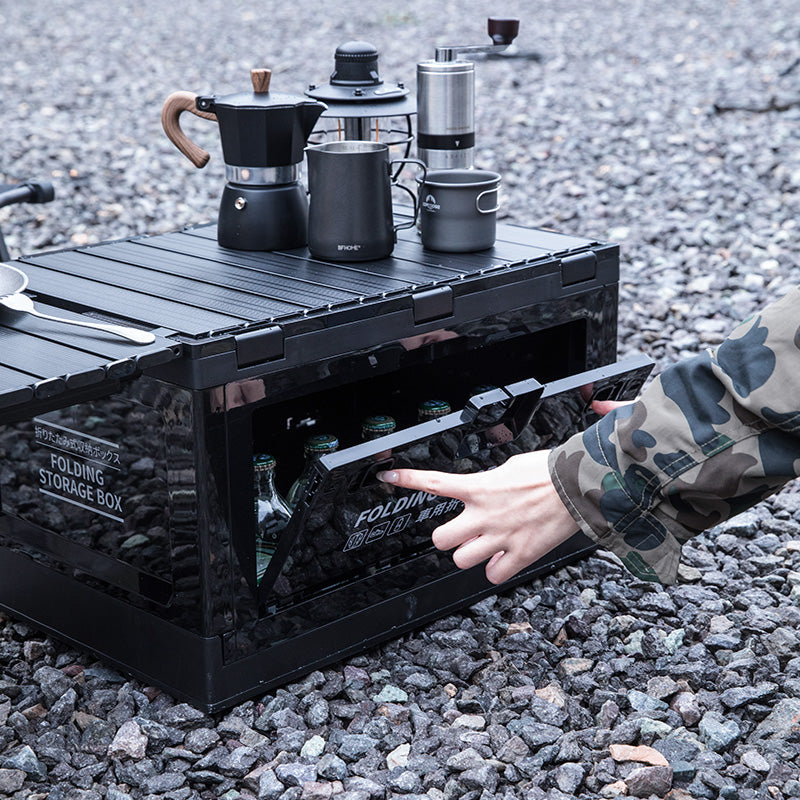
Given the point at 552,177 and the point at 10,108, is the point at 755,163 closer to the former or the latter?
the point at 552,177

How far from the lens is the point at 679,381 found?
4.11 ft

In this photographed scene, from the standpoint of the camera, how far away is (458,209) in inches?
86.0

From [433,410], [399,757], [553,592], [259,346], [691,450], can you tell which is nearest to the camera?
[691,450]

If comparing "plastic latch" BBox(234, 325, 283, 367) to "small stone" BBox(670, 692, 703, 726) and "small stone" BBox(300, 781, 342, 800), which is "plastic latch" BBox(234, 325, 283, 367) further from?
"small stone" BBox(670, 692, 703, 726)

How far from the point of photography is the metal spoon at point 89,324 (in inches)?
65.8

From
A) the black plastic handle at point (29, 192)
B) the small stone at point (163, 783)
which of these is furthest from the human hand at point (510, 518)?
the black plastic handle at point (29, 192)

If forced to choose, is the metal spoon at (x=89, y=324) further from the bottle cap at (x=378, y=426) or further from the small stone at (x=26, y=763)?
the small stone at (x=26, y=763)

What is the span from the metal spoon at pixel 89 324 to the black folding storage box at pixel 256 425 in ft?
0.06

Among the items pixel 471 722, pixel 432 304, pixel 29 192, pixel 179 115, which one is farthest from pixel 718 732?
pixel 29 192

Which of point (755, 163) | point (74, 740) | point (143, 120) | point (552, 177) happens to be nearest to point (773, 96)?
point (755, 163)

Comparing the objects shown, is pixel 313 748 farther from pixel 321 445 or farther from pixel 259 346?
pixel 259 346

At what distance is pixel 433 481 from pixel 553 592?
0.82m

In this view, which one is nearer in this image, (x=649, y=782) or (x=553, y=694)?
(x=649, y=782)

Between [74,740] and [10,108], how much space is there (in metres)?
6.48
